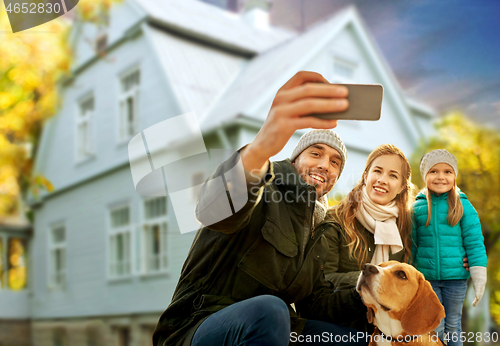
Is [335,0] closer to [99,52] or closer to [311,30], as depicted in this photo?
[311,30]

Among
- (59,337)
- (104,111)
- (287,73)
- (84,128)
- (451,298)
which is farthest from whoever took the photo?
(59,337)

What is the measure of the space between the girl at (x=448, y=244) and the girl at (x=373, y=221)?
0.06 meters

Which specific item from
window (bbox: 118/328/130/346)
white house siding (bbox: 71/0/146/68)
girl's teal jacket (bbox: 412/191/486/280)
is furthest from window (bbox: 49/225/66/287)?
girl's teal jacket (bbox: 412/191/486/280)

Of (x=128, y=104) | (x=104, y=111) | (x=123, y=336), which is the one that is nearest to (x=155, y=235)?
(x=123, y=336)

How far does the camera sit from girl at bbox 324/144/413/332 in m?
1.61

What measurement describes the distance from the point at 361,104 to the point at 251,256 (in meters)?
0.48

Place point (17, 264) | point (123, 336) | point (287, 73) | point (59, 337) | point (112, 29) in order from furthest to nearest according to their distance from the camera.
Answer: point (17, 264) → point (59, 337) → point (112, 29) → point (123, 336) → point (287, 73)

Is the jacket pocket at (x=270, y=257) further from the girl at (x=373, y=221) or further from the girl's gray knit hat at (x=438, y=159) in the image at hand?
the girl's gray knit hat at (x=438, y=159)

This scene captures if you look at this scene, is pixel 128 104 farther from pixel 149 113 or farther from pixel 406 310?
pixel 406 310

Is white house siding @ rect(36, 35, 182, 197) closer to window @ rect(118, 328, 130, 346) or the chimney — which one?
the chimney

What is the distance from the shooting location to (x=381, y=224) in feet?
5.39

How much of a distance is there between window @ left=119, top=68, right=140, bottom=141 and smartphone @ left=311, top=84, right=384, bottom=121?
640 cm

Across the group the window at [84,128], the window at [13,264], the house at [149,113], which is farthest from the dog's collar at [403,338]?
the window at [13,264]

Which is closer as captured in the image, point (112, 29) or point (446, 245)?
point (446, 245)
